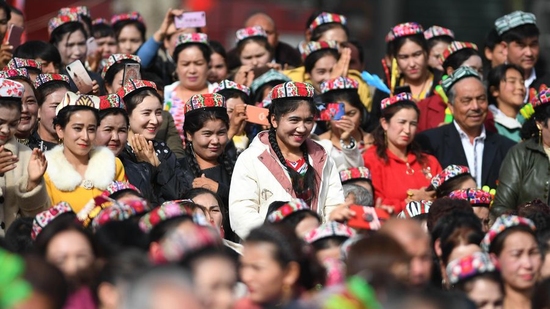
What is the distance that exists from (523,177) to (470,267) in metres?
3.21

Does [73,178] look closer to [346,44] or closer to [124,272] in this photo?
[124,272]

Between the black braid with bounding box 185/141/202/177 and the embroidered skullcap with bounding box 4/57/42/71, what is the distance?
1.47 m

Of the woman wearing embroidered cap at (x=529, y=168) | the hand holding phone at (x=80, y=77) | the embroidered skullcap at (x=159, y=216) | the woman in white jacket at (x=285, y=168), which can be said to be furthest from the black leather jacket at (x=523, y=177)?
the embroidered skullcap at (x=159, y=216)

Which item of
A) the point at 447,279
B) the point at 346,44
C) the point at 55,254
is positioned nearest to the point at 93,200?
the point at 55,254

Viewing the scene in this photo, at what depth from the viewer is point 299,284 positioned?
555 centimetres

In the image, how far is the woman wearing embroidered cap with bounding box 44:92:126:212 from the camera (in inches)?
286

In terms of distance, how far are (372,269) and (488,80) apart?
218 inches

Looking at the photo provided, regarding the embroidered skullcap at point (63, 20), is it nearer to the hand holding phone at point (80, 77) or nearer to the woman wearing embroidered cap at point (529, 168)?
the hand holding phone at point (80, 77)

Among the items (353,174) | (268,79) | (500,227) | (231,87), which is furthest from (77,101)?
(500,227)

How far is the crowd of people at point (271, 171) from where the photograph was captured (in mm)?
5172

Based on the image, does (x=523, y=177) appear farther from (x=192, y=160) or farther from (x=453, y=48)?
(x=192, y=160)

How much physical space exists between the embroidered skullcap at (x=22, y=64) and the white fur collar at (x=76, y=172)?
154cm

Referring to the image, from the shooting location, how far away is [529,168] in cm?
890

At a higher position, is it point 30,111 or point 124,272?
point 30,111
